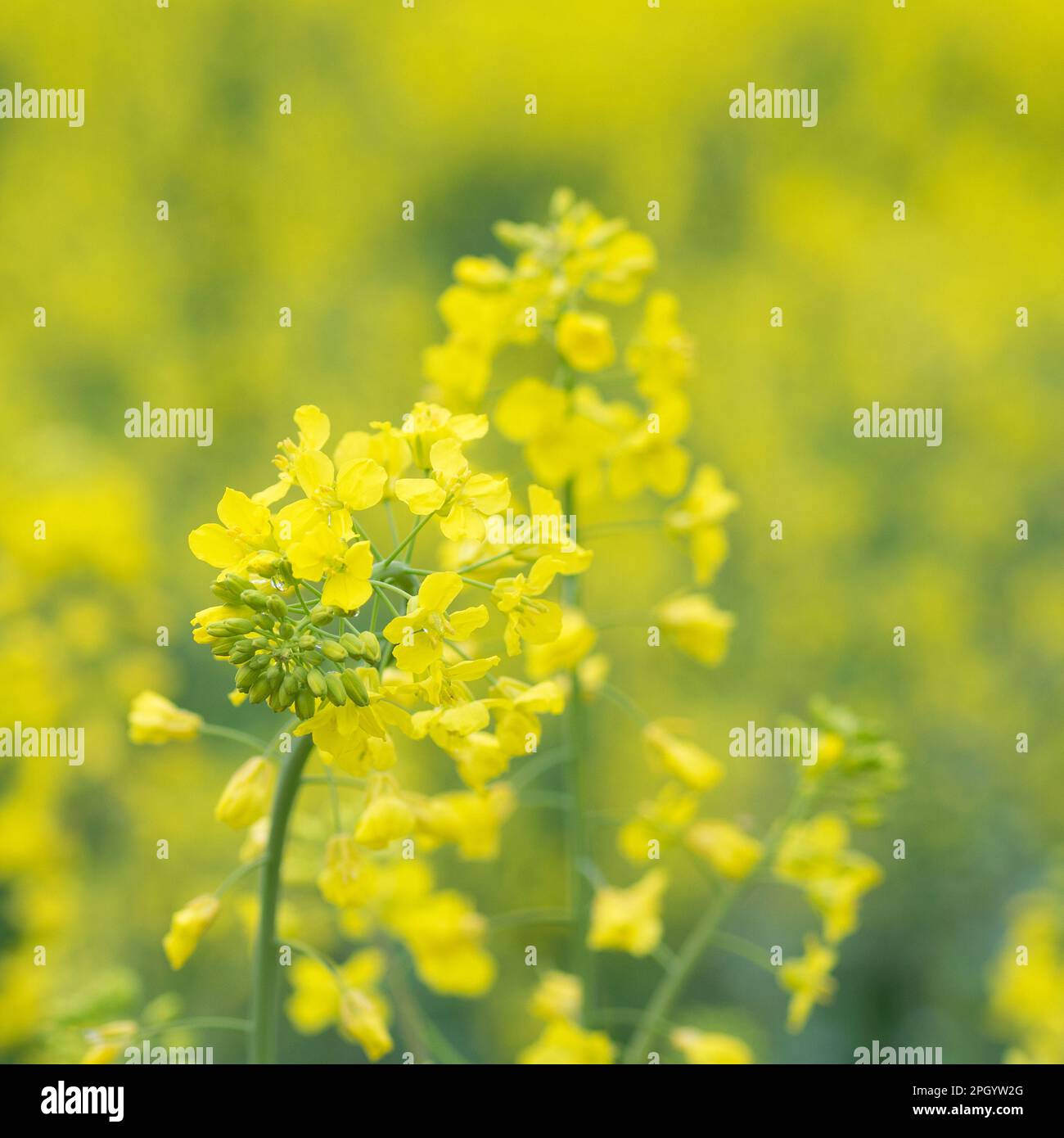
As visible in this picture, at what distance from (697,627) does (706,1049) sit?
29.8 inches

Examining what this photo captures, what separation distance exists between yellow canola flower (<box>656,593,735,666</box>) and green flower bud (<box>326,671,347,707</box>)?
3.27ft

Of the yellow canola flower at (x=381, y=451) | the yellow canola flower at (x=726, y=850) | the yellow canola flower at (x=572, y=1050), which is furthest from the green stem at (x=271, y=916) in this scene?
the yellow canola flower at (x=726, y=850)

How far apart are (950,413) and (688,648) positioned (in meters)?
4.18

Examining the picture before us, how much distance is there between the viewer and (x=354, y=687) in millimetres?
1320

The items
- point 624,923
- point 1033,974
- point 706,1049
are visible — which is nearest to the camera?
point 624,923

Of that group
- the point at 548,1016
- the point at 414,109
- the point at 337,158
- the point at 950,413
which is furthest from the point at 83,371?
the point at 548,1016

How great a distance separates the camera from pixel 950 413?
5.88 metres

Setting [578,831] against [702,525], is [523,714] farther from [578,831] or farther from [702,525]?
[702,525]

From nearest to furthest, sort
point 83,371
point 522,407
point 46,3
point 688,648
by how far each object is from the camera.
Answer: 1. point 522,407
2. point 688,648
3. point 83,371
4. point 46,3

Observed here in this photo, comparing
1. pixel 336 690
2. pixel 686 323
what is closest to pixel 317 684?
pixel 336 690

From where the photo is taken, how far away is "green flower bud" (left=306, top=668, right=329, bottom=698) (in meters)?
1.31

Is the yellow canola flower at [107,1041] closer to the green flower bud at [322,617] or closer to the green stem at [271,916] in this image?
the green stem at [271,916]

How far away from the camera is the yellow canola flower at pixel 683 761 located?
213 cm

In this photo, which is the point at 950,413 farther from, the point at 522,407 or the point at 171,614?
the point at 522,407
